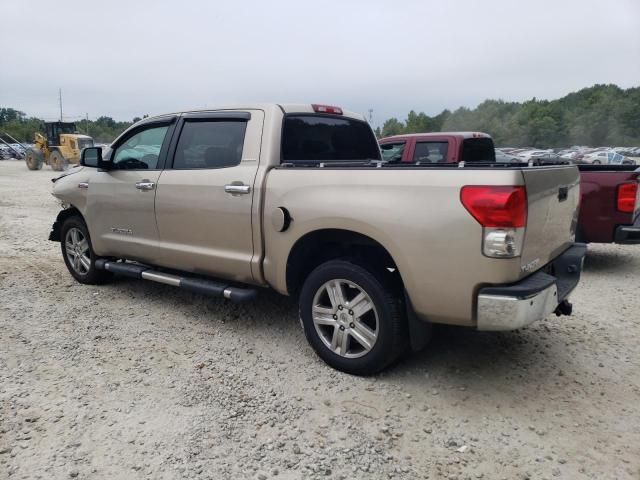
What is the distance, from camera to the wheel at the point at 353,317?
329cm

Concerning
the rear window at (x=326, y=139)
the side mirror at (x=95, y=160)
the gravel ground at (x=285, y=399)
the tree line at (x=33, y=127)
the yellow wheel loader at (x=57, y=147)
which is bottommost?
the gravel ground at (x=285, y=399)

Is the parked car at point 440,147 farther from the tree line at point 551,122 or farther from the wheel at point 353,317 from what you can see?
the tree line at point 551,122

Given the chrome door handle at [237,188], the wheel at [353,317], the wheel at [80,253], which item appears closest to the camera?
the wheel at [353,317]

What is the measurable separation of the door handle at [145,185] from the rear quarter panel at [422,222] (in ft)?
5.78

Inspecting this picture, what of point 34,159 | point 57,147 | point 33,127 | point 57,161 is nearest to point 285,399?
point 57,161

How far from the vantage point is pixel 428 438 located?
113 inches

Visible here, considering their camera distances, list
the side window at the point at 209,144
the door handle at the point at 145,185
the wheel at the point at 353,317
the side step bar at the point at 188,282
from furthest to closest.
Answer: the door handle at the point at 145,185, the side window at the point at 209,144, the side step bar at the point at 188,282, the wheel at the point at 353,317

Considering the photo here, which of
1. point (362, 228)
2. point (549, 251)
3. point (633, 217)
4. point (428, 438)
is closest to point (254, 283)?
point (362, 228)

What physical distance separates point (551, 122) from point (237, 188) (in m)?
107

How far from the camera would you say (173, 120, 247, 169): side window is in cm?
417

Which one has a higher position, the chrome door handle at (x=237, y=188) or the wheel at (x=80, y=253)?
the chrome door handle at (x=237, y=188)

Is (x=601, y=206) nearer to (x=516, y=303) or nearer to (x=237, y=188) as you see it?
(x=516, y=303)

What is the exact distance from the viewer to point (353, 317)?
348 cm

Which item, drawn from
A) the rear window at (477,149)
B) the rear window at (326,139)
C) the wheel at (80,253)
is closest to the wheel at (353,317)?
the rear window at (326,139)
